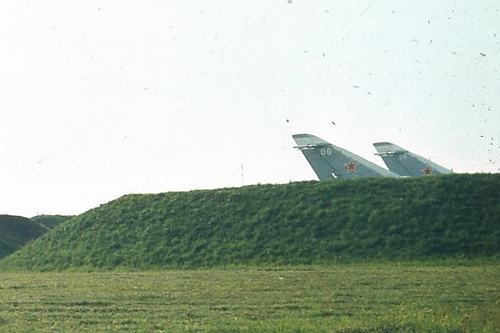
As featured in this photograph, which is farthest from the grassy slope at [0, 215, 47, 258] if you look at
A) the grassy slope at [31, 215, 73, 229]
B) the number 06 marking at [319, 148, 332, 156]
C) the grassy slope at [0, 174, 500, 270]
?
the number 06 marking at [319, 148, 332, 156]

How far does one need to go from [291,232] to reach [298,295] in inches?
781

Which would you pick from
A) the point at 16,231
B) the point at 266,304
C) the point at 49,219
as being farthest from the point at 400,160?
the point at 266,304

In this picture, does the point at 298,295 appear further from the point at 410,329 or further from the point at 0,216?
the point at 0,216

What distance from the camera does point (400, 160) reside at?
202ft

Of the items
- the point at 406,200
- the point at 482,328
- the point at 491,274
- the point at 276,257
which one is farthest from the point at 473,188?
the point at 482,328

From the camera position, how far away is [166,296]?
869 inches

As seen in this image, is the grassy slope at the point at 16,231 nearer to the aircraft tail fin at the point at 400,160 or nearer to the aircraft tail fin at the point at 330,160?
the aircraft tail fin at the point at 330,160

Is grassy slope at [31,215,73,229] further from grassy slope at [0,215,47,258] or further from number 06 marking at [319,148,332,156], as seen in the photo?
number 06 marking at [319,148,332,156]

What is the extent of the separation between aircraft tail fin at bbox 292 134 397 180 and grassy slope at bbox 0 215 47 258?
905 inches

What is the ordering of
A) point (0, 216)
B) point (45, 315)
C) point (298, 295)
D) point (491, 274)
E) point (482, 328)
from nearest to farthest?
point (482, 328), point (45, 315), point (298, 295), point (491, 274), point (0, 216)

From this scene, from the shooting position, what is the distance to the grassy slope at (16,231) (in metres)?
60.9

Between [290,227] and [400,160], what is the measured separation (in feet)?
71.5

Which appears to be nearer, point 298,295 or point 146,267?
point 298,295

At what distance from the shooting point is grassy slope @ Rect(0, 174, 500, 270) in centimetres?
3862
